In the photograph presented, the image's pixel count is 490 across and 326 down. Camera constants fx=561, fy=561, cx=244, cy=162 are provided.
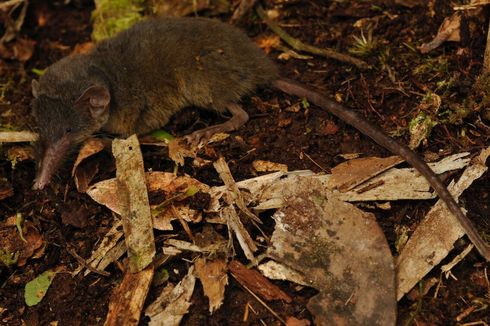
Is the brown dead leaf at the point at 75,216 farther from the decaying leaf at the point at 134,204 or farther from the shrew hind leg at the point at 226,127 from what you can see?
the shrew hind leg at the point at 226,127

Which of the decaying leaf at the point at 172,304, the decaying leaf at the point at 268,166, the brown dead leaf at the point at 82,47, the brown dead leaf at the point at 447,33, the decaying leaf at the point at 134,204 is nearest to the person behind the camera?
the decaying leaf at the point at 172,304

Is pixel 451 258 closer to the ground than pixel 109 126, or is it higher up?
higher up

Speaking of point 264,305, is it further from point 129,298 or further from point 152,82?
point 152,82

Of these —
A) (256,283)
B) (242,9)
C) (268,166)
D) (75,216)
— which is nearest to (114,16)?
(242,9)

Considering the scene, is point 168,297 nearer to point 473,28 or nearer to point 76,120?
point 76,120

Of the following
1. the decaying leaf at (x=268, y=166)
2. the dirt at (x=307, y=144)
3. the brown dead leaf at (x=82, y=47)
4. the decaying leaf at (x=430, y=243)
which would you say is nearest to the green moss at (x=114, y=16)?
the brown dead leaf at (x=82, y=47)

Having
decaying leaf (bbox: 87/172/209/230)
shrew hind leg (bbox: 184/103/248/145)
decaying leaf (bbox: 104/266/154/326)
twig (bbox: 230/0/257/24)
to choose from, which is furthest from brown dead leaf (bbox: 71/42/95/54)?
decaying leaf (bbox: 104/266/154/326)

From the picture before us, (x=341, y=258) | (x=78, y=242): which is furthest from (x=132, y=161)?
(x=341, y=258)
